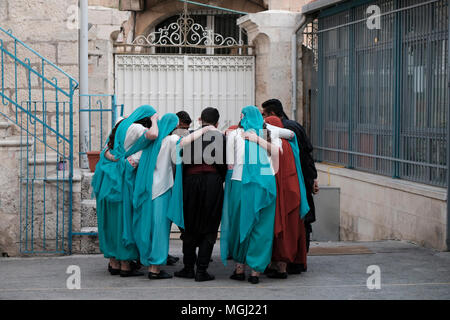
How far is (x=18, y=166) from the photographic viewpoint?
8164 millimetres

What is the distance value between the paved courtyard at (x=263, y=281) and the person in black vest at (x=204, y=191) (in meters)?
0.34

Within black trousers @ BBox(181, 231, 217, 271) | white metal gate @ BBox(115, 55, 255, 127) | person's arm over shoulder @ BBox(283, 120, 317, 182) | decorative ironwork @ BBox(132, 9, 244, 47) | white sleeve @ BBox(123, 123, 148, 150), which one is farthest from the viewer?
white metal gate @ BBox(115, 55, 255, 127)

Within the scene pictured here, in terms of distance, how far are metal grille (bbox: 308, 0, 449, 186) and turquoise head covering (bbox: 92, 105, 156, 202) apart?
A: 336 cm

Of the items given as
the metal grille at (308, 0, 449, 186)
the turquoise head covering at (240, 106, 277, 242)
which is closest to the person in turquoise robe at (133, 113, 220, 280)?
→ the turquoise head covering at (240, 106, 277, 242)

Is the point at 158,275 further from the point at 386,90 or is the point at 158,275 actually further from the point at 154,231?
the point at 386,90

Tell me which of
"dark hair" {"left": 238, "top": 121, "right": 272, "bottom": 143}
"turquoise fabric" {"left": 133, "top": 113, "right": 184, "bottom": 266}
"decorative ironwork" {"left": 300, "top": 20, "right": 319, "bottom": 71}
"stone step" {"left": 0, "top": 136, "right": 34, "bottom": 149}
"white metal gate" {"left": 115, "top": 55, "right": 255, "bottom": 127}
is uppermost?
"decorative ironwork" {"left": 300, "top": 20, "right": 319, "bottom": 71}

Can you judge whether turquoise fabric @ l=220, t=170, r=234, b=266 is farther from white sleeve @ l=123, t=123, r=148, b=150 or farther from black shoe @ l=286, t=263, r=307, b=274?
white sleeve @ l=123, t=123, r=148, b=150

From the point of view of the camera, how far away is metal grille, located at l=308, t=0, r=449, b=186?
8258mm

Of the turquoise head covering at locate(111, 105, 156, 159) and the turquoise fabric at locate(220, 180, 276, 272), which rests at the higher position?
the turquoise head covering at locate(111, 105, 156, 159)

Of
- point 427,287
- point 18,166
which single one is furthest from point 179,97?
point 427,287

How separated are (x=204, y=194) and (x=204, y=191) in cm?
3

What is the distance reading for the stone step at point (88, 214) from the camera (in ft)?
27.2

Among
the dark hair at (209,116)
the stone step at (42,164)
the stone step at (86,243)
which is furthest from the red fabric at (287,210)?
the stone step at (42,164)

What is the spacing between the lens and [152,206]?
6672 millimetres
